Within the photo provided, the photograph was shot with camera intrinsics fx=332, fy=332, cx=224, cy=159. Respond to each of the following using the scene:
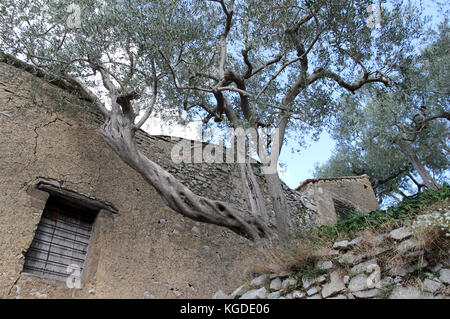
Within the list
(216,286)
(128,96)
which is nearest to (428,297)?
(216,286)

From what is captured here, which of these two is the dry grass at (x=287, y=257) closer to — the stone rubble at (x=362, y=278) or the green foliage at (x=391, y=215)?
the stone rubble at (x=362, y=278)

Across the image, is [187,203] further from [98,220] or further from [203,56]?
[203,56]

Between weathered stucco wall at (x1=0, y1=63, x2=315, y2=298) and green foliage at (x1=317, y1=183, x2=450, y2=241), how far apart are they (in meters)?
2.34

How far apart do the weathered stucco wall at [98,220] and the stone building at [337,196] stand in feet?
13.0

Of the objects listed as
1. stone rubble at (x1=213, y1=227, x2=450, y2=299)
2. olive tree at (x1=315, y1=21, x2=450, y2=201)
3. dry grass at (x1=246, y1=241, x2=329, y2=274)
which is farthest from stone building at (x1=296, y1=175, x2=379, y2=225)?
stone rubble at (x1=213, y1=227, x2=450, y2=299)

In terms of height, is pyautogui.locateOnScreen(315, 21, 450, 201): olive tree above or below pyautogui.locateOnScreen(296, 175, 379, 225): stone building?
above

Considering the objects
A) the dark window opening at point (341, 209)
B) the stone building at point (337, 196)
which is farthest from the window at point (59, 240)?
the dark window opening at point (341, 209)

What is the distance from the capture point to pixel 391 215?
157 inches

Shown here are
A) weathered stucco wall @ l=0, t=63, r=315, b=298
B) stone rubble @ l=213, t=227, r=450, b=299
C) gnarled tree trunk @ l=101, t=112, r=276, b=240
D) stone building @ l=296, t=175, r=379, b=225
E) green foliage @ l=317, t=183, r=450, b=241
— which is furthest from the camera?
stone building @ l=296, t=175, r=379, b=225

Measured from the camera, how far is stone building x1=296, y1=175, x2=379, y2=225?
31.4 ft

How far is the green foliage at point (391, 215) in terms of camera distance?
3778mm

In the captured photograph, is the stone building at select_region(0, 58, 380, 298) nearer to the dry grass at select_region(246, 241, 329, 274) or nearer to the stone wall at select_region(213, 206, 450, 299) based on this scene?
the dry grass at select_region(246, 241, 329, 274)

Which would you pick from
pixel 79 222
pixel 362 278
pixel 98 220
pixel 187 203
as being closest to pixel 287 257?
pixel 362 278
